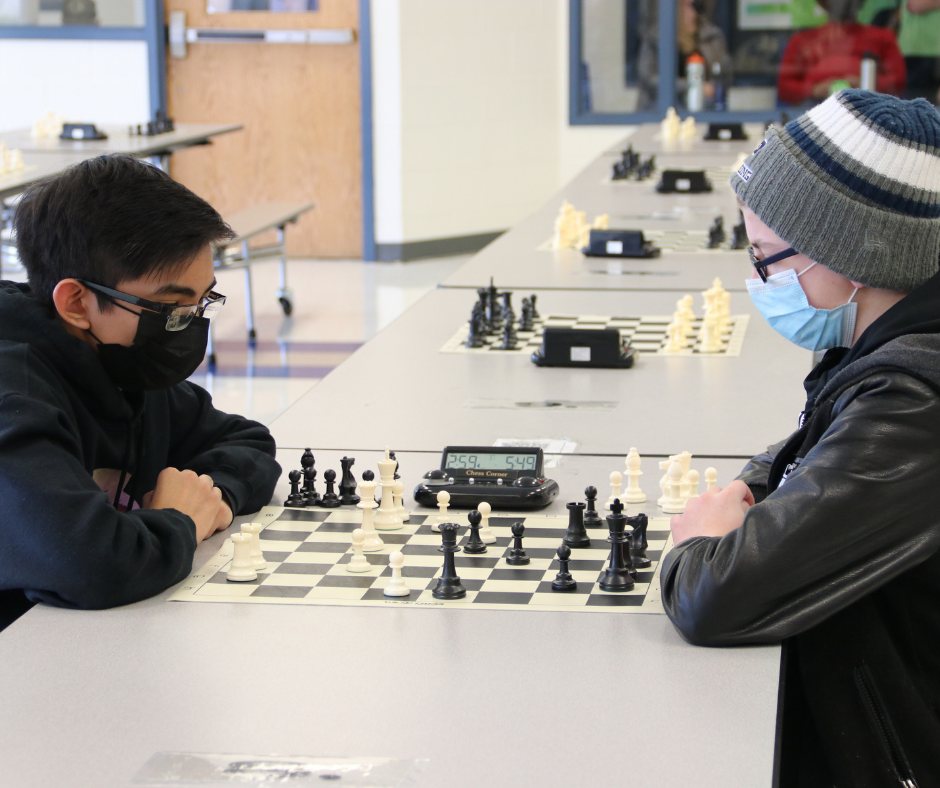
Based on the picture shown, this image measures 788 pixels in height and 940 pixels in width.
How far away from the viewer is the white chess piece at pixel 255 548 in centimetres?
157

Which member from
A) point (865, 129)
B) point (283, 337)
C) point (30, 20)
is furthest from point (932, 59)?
point (865, 129)

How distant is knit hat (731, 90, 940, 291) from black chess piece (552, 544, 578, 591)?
0.46 metres

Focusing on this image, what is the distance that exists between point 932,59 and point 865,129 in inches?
335

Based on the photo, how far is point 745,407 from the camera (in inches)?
91.7

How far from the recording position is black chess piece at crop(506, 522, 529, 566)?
157 centimetres

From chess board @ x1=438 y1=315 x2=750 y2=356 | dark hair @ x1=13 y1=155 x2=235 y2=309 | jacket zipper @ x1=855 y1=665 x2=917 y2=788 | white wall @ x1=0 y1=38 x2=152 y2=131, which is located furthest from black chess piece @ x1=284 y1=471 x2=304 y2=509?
white wall @ x1=0 y1=38 x2=152 y2=131

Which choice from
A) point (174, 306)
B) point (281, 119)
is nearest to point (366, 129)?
point (281, 119)

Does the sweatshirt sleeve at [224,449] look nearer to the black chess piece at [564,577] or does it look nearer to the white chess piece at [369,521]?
the white chess piece at [369,521]

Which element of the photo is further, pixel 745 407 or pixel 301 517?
pixel 745 407

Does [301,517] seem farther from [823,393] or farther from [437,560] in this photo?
[823,393]

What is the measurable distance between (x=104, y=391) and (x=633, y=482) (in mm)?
780

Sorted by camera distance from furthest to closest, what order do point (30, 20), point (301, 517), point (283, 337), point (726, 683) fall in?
point (30, 20), point (283, 337), point (301, 517), point (726, 683)

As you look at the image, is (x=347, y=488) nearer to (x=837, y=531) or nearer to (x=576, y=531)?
(x=576, y=531)

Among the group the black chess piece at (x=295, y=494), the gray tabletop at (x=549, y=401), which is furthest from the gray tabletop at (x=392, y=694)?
the gray tabletop at (x=549, y=401)
